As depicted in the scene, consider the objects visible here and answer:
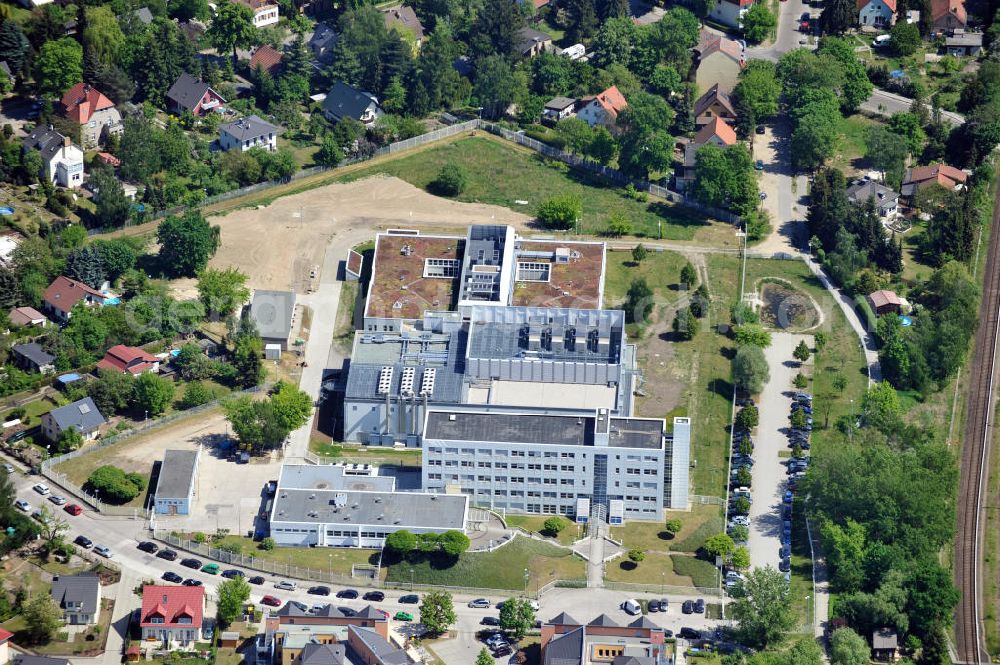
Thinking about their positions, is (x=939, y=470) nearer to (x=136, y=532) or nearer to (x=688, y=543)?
(x=688, y=543)

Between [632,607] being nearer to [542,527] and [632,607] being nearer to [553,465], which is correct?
[542,527]

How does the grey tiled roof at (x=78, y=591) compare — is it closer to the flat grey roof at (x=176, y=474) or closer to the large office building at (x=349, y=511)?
the flat grey roof at (x=176, y=474)

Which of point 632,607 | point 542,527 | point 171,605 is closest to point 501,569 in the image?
point 542,527

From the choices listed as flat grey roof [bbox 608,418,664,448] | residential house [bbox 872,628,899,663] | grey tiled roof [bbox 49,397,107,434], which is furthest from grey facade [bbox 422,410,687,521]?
grey tiled roof [bbox 49,397,107,434]

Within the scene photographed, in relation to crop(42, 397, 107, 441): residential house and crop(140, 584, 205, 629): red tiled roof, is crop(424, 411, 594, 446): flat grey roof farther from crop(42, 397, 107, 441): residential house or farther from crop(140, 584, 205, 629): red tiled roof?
crop(42, 397, 107, 441): residential house

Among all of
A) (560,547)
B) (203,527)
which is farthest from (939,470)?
(203,527)
